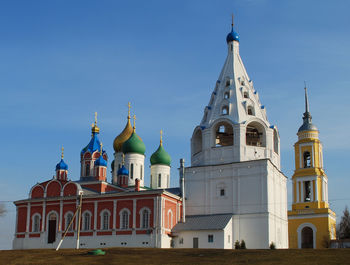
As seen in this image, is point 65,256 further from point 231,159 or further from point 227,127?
point 227,127

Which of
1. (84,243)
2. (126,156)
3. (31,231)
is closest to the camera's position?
(84,243)

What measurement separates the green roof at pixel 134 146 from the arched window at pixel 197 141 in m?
7.32

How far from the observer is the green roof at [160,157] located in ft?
150

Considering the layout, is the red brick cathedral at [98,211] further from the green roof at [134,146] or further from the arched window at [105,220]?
the green roof at [134,146]

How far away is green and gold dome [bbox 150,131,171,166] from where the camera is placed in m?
45.8

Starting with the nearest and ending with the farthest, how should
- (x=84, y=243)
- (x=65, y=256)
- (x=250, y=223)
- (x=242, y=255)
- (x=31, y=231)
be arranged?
(x=242, y=255)
(x=65, y=256)
(x=250, y=223)
(x=84, y=243)
(x=31, y=231)

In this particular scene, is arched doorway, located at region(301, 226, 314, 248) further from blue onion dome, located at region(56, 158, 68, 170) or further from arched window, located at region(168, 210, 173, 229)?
blue onion dome, located at region(56, 158, 68, 170)

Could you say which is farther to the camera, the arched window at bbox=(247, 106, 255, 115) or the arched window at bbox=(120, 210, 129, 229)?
the arched window at bbox=(247, 106, 255, 115)

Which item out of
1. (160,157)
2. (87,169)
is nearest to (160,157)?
(160,157)

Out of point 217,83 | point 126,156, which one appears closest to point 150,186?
point 126,156

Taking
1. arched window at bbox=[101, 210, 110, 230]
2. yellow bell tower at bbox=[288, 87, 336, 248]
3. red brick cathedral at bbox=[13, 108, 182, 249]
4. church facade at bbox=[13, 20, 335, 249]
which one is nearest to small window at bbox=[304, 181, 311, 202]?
yellow bell tower at bbox=[288, 87, 336, 248]

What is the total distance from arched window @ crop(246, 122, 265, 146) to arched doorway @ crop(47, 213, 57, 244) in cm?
1516

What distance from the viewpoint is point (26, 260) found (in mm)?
25531

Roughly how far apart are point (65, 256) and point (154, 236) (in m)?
8.42
